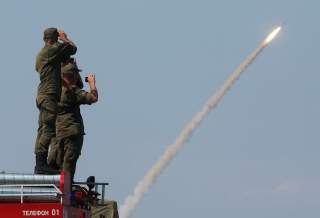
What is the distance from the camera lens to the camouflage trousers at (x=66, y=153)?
20.4m

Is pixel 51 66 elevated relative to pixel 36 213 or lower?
elevated

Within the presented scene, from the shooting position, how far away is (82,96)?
66.3 ft

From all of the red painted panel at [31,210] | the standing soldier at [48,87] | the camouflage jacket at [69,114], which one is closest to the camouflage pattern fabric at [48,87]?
the standing soldier at [48,87]

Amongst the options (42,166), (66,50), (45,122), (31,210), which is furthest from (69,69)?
(31,210)

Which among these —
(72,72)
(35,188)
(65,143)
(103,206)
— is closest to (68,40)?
(72,72)

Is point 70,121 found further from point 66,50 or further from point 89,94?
point 66,50

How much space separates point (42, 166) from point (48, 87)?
1410mm

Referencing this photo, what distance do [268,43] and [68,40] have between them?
1006 centimetres

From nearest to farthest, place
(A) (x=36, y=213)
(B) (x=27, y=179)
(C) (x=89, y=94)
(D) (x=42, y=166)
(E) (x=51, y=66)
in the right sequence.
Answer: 1. (A) (x=36, y=213)
2. (B) (x=27, y=179)
3. (D) (x=42, y=166)
4. (E) (x=51, y=66)
5. (C) (x=89, y=94)

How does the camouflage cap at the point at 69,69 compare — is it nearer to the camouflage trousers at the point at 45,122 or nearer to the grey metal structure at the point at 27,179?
the camouflage trousers at the point at 45,122

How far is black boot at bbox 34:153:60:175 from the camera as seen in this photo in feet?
61.2

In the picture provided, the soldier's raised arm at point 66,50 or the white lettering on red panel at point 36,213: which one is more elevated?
the soldier's raised arm at point 66,50

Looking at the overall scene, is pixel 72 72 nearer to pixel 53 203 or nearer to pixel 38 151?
pixel 38 151

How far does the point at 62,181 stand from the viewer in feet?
55.3
